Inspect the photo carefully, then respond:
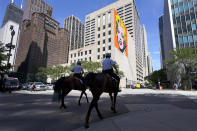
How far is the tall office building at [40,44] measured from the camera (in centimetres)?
10653

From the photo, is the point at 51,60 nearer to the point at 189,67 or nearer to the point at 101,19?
the point at 101,19

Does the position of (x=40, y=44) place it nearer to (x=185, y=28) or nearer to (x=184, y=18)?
(x=184, y=18)

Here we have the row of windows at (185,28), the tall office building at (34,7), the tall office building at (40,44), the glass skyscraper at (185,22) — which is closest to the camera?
the glass skyscraper at (185,22)

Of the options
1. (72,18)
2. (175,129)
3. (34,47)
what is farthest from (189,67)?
(72,18)

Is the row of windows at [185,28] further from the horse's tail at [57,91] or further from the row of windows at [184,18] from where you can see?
the horse's tail at [57,91]

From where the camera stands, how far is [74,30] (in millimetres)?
164625

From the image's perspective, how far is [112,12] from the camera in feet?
203

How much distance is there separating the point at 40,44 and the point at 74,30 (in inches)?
2585

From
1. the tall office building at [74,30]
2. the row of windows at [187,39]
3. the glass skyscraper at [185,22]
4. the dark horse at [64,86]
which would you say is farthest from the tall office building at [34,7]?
the dark horse at [64,86]

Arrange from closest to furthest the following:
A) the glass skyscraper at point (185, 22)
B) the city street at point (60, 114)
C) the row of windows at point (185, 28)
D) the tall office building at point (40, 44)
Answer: the city street at point (60, 114)
the glass skyscraper at point (185, 22)
the row of windows at point (185, 28)
the tall office building at point (40, 44)

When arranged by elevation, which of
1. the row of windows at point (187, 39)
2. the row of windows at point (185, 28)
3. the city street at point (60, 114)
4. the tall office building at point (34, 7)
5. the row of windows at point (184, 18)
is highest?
the tall office building at point (34, 7)

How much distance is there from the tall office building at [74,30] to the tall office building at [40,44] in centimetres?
2202

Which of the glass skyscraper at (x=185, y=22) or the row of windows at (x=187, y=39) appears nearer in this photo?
the row of windows at (x=187, y=39)

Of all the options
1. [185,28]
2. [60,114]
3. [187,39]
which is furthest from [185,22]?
[60,114]
